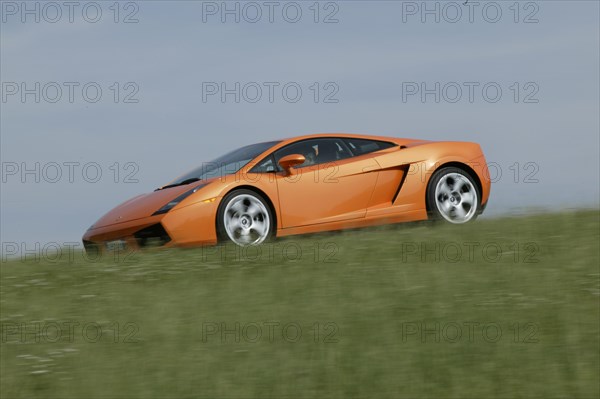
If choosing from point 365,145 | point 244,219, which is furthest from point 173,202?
point 365,145

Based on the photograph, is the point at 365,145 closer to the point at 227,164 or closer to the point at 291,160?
the point at 291,160

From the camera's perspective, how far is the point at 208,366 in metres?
6.11

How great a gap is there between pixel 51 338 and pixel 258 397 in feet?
6.32

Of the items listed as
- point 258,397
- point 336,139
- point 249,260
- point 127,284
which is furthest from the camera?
point 336,139

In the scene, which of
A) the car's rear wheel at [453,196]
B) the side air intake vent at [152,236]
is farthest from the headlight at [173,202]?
the car's rear wheel at [453,196]

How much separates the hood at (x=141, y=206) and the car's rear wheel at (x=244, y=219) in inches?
20.0

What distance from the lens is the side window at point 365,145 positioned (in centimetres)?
1090

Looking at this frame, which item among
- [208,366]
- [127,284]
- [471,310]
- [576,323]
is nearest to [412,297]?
[471,310]

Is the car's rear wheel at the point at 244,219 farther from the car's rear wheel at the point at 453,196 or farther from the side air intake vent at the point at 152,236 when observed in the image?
the car's rear wheel at the point at 453,196

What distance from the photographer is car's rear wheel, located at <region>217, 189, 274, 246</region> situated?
31.4ft

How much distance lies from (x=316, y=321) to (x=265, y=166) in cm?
372

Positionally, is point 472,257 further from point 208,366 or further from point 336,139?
point 208,366

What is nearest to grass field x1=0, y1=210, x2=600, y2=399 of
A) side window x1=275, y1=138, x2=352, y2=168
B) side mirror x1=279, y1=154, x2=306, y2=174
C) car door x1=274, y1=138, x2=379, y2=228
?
car door x1=274, y1=138, x2=379, y2=228

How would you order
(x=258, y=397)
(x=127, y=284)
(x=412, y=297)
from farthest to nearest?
(x=127, y=284) < (x=412, y=297) < (x=258, y=397)
